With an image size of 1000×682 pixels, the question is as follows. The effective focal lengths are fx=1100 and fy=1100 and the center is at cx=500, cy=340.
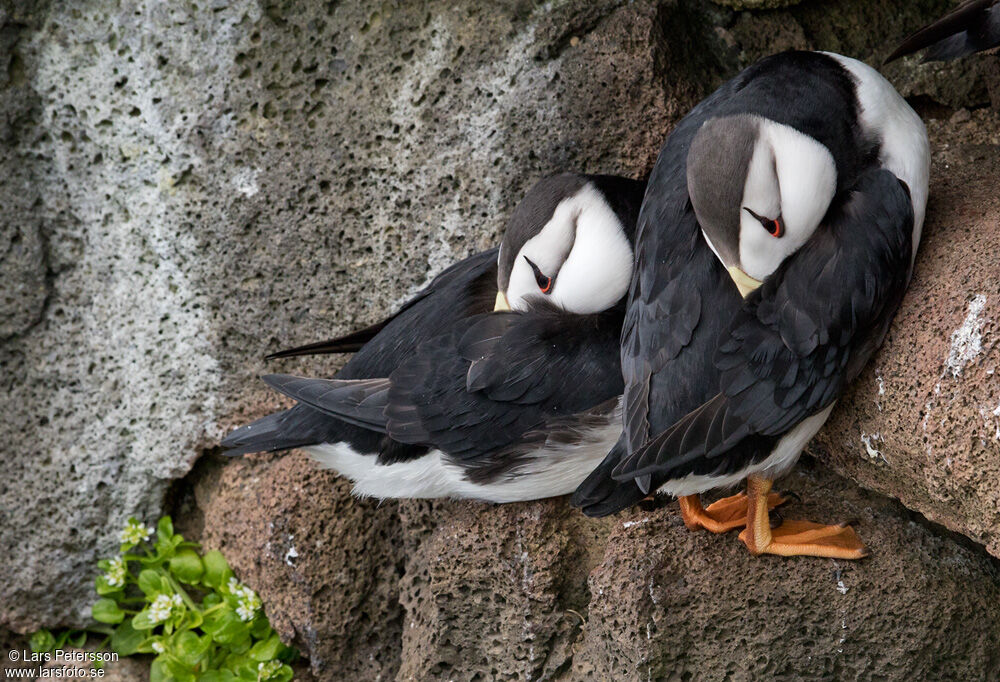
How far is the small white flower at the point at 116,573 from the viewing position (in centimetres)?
351

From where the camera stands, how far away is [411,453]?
2.86 meters

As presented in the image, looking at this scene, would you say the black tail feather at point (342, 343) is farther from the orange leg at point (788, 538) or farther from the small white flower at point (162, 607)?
the orange leg at point (788, 538)

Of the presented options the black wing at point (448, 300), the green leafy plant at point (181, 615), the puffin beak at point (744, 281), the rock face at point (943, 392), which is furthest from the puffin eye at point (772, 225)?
the green leafy plant at point (181, 615)

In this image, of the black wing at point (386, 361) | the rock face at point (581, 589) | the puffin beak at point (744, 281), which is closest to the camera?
the puffin beak at point (744, 281)

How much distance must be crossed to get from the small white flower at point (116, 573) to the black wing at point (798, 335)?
1980mm

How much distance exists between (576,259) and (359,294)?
869mm

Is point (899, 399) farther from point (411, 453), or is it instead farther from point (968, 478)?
point (411, 453)

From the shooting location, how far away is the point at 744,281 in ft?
7.57

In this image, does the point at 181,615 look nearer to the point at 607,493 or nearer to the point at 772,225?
the point at 607,493

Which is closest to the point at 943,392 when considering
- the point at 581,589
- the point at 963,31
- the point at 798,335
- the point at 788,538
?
the point at 798,335

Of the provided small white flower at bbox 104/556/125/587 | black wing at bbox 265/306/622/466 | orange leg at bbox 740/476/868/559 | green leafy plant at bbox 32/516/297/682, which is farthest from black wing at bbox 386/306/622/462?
small white flower at bbox 104/556/125/587

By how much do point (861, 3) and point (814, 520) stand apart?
5.12 ft

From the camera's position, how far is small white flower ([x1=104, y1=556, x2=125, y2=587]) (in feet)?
11.5

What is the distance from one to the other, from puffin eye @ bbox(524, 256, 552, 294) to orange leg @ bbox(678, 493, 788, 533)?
617mm
